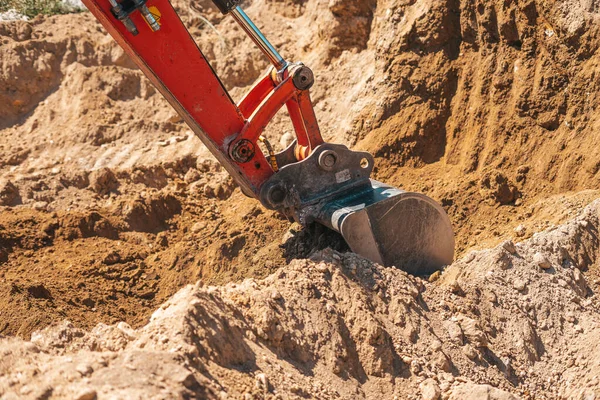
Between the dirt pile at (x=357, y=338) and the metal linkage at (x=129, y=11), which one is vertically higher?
the metal linkage at (x=129, y=11)

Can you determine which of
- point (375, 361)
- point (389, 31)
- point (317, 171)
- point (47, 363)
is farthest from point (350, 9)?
point (47, 363)

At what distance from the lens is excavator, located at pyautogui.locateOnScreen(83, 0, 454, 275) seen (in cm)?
587

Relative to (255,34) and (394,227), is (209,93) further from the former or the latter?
(394,227)

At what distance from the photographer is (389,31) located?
948cm

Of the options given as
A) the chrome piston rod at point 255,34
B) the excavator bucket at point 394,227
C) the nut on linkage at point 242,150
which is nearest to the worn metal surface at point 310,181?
the excavator bucket at point 394,227

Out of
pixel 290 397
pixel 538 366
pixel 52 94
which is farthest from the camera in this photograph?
pixel 52 94

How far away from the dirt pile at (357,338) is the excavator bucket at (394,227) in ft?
0.77

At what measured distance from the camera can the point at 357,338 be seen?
5.15m

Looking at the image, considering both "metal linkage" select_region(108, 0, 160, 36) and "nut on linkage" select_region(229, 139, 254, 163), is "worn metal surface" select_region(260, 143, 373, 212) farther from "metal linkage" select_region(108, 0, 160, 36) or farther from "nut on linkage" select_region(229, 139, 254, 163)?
"metal linkage" select_region(108, 0, 160, 36)

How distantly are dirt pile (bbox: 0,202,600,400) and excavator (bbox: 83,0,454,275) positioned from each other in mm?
373

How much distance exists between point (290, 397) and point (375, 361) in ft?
2.78

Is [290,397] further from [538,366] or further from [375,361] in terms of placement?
[538,366]

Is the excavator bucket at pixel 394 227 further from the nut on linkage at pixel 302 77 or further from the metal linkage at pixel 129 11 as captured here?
the metal linkage at pixel 129 11

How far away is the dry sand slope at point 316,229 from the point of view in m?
4.75
